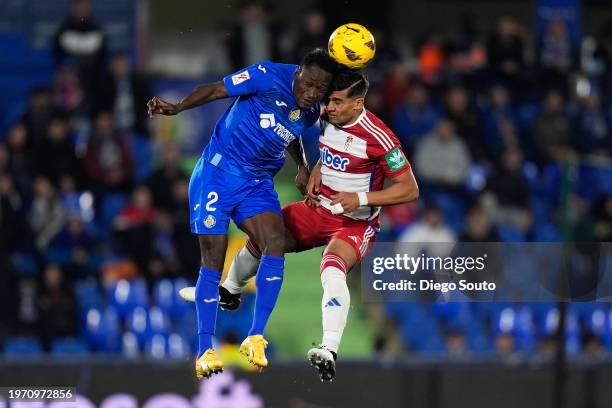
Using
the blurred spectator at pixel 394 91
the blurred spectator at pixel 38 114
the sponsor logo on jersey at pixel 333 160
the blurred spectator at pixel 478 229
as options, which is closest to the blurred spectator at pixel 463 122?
the blurred spectator at pixel 394 91

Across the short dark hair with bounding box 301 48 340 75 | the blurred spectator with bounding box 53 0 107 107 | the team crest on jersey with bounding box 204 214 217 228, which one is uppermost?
the blurred spectator with bounding box 53 0 107 107

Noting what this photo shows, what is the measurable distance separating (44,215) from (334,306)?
6476 millimetres

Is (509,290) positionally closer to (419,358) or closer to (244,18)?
(419,358)

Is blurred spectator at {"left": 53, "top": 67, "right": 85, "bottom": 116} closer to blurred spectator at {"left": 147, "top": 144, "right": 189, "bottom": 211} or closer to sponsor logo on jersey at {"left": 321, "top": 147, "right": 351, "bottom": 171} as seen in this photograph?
blurred spectator at {"left": 147, "top": 144, "right": 189, "bottom": 211}

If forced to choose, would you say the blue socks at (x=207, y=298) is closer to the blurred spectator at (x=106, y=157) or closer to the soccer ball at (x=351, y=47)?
the soccer ball at (x=351, y=47)

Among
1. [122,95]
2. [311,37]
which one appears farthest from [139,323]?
[311,37]

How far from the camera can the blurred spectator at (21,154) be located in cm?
1512

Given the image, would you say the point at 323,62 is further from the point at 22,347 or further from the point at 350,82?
the point at 22,347

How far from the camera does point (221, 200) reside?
913 centimetres

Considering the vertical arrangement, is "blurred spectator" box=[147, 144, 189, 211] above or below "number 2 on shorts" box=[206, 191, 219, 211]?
above

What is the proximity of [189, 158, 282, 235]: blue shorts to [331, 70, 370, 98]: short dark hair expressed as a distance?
0.83 metres

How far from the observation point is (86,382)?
535 inches

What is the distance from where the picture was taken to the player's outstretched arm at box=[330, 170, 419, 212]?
907 cm
